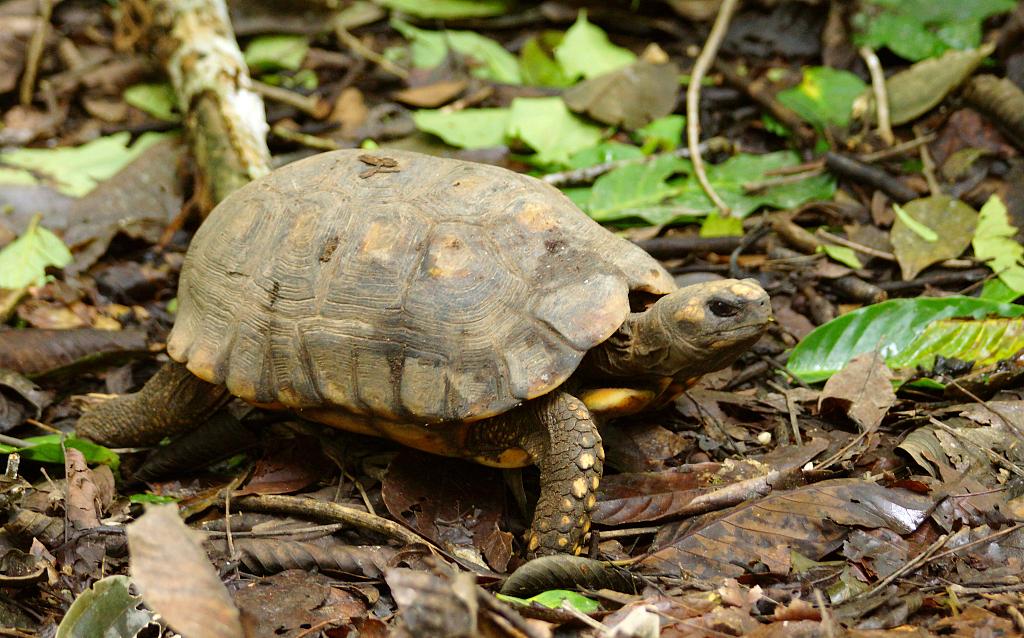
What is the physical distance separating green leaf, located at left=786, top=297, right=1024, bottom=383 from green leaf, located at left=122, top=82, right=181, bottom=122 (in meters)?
5.38

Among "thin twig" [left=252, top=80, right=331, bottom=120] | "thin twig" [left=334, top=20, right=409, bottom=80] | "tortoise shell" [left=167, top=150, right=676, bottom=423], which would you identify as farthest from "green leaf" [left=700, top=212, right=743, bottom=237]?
"thin twig" [left=252, top=80, right=331, bottom=120]

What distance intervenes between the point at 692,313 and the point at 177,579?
7.27ft

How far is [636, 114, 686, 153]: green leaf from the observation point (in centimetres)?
648

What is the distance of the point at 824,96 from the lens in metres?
6.61

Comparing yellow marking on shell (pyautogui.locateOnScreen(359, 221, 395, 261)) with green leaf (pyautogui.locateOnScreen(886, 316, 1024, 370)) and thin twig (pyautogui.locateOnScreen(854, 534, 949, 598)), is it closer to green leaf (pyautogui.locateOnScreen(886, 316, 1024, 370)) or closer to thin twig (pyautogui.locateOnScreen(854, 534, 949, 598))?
thin twig (pyautogui.locateOnScreen(854, 534, 949, 598))

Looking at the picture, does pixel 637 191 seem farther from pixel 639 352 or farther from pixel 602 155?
pixel 639 352

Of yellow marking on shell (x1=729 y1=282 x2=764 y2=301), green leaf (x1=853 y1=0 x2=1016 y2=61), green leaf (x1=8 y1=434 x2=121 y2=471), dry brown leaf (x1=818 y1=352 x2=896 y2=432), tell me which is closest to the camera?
yellow marking on shell (x1=729 y1=282 x2=764 y2=301)

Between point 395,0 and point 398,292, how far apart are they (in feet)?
17.0

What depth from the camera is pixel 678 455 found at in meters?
4.20

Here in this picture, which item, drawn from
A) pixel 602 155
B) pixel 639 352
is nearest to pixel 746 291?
pixel 639 352

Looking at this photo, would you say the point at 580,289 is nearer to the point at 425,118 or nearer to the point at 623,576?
the point at 623,576

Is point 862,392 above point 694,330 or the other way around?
the other way around

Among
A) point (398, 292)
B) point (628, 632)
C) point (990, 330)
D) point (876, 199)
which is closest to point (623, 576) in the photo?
point (628, 632)

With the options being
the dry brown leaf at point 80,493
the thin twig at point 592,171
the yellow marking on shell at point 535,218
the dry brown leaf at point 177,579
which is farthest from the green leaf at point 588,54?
the dry brown leaf at point 177,579
